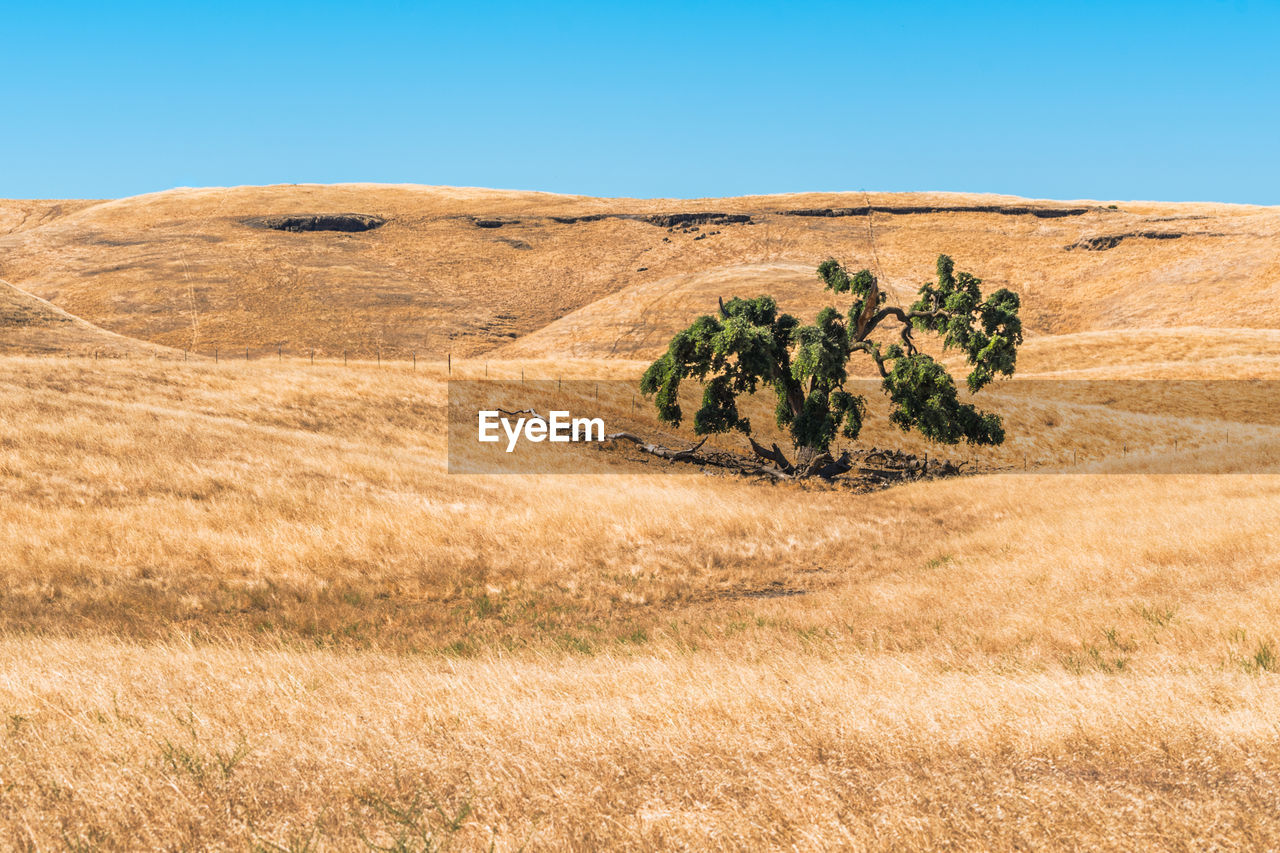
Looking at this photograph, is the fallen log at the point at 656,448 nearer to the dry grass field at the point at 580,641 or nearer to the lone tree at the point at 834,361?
the dry grass field at the point at 580,641

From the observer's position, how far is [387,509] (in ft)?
56.7

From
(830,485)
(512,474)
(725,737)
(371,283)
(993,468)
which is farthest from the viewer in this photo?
(371,283)

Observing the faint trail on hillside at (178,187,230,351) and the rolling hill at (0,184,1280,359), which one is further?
the rolling hill at (0,184,1280,359)

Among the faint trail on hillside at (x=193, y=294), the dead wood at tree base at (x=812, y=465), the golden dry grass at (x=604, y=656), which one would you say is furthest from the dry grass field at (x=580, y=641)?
the faint trail on hillside at (x=193, y=294)

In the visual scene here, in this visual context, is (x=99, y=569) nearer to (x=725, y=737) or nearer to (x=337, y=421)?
(x=725, y=737)

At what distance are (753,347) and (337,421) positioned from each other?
623 inches

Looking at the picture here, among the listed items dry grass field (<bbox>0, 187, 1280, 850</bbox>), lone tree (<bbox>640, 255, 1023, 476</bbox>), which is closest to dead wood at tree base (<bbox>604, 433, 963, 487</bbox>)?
lone tree (<bbox>640, 255, 1023, 476</bbox>)

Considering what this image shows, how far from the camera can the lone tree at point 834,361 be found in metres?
27.7

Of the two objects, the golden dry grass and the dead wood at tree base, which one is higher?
the golden dry grass

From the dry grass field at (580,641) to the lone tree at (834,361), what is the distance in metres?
3.14

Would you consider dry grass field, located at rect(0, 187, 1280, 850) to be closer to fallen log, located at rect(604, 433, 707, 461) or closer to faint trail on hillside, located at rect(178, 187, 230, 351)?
fallen log, located at rect(604, 433, 707, 461)

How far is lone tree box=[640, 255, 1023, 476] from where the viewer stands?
27688mm

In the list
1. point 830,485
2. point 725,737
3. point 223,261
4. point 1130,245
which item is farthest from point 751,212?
point 725,737

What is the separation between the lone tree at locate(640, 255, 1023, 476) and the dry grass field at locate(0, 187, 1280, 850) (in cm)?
314
